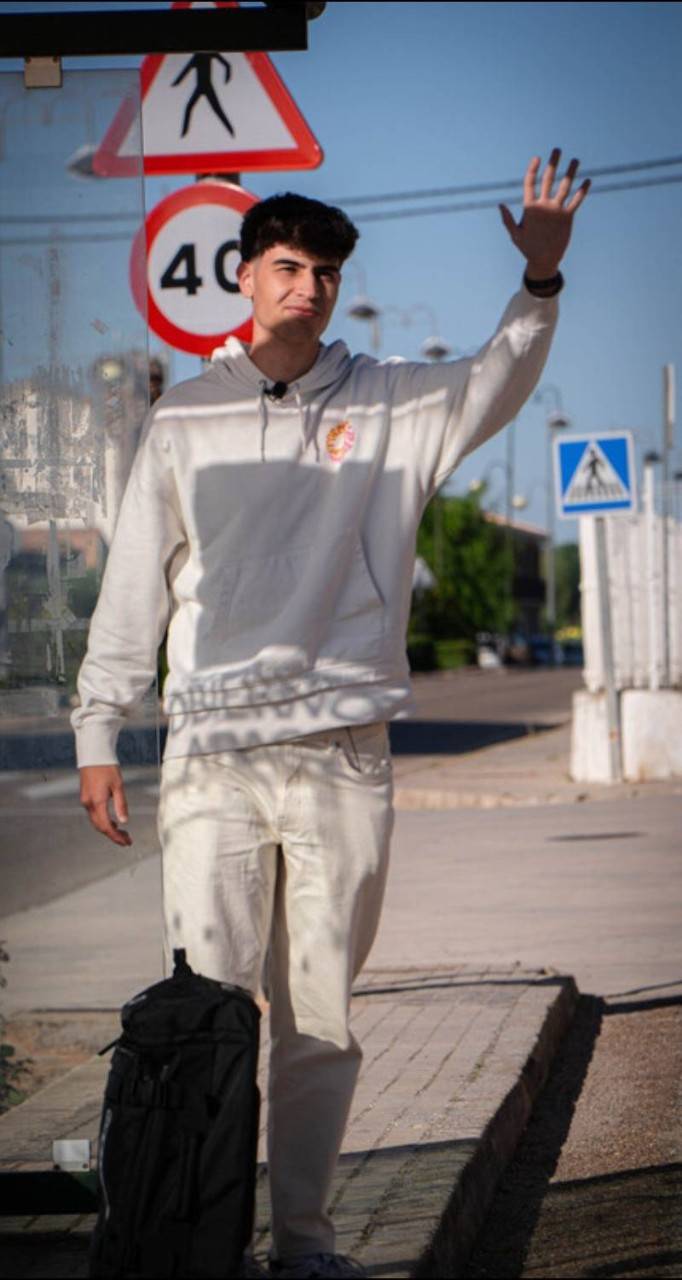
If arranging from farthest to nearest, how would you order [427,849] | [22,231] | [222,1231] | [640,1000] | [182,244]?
[427,849], [640,1000], [182,244], [22,231], [222,1231]

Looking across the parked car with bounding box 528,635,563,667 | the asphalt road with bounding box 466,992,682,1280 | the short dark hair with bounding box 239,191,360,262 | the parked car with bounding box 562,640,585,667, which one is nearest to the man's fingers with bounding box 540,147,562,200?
the short dark hair with bounding box 239,191,360,262

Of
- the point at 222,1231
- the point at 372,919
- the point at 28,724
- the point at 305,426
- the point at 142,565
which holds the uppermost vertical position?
the point at 305,426

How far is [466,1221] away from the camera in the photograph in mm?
4773

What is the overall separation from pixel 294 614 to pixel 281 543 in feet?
0.44

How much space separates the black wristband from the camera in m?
3.66

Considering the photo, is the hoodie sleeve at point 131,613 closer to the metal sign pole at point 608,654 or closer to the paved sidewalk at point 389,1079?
the paved sidewalk at point 389,1079

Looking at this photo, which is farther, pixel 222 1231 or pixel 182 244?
pixel 182 244

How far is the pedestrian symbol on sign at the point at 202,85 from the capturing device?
258 inches

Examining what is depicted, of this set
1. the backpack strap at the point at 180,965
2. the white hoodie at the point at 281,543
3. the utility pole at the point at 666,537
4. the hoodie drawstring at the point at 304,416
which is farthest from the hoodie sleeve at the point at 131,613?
the utility pole at the point at 666,537

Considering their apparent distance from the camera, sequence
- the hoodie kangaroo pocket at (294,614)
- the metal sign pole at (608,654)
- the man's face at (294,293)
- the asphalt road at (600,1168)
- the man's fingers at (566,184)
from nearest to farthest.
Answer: the man's fingers at (566,184), the hoodie kangaroo pocket at (294,614), the man's face at (294,293), the asphalt road at (600,1168), the metal sign pole at (608,654)

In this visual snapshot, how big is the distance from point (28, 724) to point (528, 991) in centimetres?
343

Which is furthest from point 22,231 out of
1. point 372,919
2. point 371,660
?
point 372,919

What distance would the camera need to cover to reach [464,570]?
10144 centimetres

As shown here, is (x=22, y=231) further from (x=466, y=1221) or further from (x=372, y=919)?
(x=466, y=1221)
